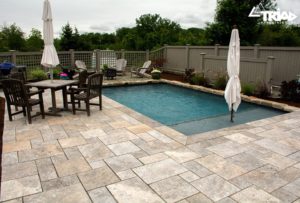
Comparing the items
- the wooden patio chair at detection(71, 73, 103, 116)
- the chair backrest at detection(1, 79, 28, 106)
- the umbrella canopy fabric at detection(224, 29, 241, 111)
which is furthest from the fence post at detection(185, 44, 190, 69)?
the chair backrest at detection(1, 79, 28, 106)

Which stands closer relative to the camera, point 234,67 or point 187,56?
point 234,67

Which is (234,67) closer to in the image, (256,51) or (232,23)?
(256,51)

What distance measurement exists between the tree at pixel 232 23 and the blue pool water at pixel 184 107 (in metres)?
6.81

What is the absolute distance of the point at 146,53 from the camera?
12.8 metres

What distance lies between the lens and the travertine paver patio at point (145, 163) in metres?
2.40

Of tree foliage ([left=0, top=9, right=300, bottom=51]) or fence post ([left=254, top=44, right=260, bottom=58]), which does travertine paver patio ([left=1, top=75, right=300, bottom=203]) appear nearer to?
fence post ([left=254, top=44, right=260, bottom=58])

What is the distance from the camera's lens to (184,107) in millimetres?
6719

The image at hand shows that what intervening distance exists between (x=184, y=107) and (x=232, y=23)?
989 centimetres

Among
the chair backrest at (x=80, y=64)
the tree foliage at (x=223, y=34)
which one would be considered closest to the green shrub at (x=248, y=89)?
the tree foliage at (x=223, y=34)

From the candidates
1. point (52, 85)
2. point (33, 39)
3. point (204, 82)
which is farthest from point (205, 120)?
point (33, 39)

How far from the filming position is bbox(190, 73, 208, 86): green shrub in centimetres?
911

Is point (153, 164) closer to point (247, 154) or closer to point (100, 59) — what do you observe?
point (247, 154)

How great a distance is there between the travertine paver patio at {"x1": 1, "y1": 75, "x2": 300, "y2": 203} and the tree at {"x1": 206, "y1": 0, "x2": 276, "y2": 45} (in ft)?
35.8

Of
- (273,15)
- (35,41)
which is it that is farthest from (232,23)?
(35,41)
